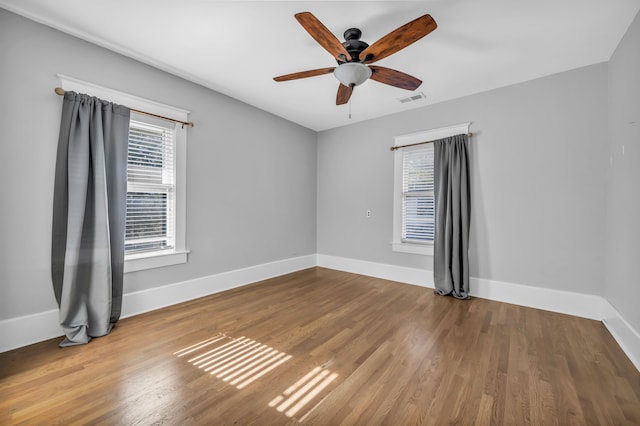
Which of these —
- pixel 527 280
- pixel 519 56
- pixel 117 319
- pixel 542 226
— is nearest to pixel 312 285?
pixel 117 319

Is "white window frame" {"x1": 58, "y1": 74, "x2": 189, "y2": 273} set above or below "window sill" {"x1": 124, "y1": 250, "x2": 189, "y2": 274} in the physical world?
above

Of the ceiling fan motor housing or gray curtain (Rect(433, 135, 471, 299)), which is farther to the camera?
gray curtain (Rect(433, 135, 471, 299))

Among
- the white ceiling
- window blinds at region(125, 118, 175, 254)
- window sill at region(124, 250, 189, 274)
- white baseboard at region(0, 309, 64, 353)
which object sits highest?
the white ceiling

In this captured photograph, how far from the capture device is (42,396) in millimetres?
1597

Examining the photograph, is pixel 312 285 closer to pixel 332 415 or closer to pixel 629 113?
pixel 332 415

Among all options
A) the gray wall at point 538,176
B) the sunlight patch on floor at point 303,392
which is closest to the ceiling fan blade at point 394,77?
the gray wall at point 538,176

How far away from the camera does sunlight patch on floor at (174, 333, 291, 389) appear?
6.01ft

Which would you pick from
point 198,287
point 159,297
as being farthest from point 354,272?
point 159,297

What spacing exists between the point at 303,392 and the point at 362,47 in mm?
2599

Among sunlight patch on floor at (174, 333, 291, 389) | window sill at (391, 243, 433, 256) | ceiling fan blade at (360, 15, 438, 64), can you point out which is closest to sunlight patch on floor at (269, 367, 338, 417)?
sunlight patch on floor at (174, 333, 291, 389)

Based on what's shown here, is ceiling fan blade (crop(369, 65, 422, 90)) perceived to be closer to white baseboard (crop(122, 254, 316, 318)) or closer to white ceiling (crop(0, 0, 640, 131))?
white ceiling (crop(0, 0, 640, 131))

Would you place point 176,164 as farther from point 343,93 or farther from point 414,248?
point 414,248

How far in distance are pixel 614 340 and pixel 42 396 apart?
4416 millimetres

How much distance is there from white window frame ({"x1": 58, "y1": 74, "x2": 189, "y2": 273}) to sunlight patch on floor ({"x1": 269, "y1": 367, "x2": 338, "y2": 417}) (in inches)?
84.8
